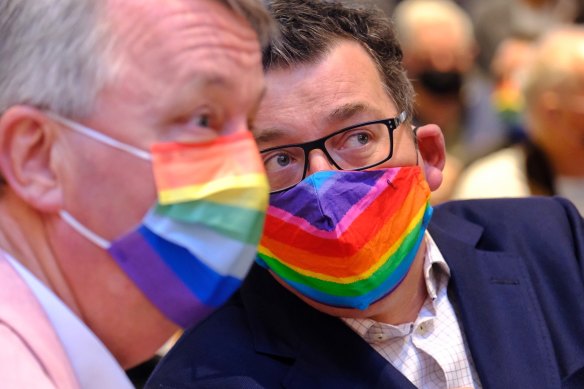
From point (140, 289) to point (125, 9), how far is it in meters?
0.45

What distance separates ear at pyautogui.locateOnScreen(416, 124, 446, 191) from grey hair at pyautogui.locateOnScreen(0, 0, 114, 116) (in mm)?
1243

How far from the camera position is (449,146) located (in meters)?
5.91

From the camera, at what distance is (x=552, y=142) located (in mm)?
4656

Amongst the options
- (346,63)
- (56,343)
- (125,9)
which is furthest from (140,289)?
(346,63)

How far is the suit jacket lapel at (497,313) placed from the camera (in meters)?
2.50

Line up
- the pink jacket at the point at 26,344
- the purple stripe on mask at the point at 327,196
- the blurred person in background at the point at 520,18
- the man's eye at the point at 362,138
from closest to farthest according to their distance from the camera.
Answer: the pink jacket at the point at 26,344 → the purple stripe on mask at the point at 327,196 → the man's eye at the point at 362,138 → the blurred person in background at the point at 520,18

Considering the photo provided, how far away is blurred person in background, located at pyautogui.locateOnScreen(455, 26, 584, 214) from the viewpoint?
15.0ft

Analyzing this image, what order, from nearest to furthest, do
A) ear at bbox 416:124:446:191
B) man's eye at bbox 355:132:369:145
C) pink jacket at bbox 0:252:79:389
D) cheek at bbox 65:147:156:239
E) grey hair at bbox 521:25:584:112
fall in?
pink jacket at bbox 0:252:79:389 < cheek at bbox 65:147:156:239 < man's eye at bbox 355:132:369:145 < ear at bbox 416:124:446:191 < grey hair at bbox 521:25:584:112

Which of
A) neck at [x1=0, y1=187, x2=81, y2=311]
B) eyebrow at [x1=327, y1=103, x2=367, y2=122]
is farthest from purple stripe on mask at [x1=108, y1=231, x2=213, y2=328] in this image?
eyebrow at [x1=327, y1=103, x2=367, y2=122]

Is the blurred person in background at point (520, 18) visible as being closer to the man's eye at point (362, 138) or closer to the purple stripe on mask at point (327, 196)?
the man's eye at point (362, 138)

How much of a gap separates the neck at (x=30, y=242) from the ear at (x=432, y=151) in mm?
1232

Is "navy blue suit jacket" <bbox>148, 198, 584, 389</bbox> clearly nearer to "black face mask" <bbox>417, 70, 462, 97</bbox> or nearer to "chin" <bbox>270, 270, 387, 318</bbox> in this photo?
"chin" <bbox>270, 270, 387, 318</bbox>

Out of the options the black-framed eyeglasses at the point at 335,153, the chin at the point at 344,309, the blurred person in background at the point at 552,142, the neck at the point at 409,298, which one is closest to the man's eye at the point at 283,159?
the black-framed eyeglasses at the point at 335,153

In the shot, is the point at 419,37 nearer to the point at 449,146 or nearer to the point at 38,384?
the point at 449,146
